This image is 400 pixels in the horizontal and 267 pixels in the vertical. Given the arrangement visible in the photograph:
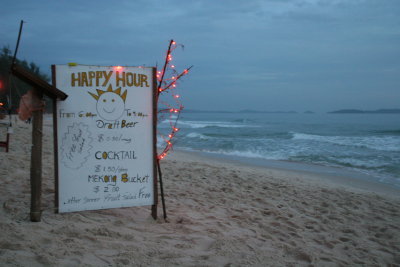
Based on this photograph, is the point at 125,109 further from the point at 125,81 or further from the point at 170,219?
the point at 170,219

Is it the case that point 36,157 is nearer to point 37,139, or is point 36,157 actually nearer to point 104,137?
point 37,139

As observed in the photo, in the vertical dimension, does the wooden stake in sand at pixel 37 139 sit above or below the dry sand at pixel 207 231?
above

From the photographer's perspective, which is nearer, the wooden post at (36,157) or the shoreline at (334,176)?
the wooden post at (36,157)

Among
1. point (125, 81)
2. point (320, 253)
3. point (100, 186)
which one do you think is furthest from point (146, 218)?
point (320, 253)

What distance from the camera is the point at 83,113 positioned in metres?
3.93

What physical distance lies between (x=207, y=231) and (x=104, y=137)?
1795 mm

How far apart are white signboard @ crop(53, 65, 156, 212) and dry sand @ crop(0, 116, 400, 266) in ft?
1.18

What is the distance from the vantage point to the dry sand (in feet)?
10.3

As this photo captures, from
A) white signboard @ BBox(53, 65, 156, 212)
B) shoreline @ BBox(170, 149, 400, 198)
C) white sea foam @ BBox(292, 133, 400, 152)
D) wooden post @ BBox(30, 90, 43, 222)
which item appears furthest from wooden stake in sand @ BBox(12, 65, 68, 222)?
white sea foam @ BBox(292, 133, 400, 152)

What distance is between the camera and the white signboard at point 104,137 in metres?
3.89

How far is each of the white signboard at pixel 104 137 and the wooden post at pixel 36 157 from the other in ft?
0.73

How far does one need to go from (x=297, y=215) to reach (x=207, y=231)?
1899 millimetres

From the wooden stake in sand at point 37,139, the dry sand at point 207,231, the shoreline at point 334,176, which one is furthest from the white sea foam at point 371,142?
the wooden stake in sand at point 37,139

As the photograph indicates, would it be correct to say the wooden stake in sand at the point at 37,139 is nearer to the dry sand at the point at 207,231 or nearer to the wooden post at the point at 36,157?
the wooden post at the point at 36,157
